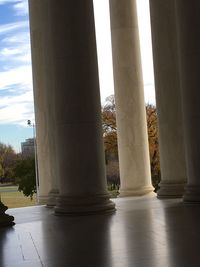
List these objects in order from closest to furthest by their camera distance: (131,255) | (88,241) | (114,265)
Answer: (114,265) → (131,255) → (88,241)

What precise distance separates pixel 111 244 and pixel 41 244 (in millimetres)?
26744

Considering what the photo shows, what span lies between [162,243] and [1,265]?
50289 mm

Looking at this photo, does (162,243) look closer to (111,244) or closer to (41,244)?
(111,244)

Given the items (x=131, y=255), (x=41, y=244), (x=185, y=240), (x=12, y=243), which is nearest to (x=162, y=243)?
(x=185, y=240)

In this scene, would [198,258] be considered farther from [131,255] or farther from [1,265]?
[1,265]

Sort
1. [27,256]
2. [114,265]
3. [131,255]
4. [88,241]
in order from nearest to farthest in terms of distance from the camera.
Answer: [114,265], [131,255], [27,256], [88,241]

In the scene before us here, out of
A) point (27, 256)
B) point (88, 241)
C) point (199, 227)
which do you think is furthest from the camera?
point (199, 227)

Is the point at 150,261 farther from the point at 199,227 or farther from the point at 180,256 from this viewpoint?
the point at 199,227

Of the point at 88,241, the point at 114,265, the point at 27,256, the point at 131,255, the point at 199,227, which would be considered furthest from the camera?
the point at 199,227

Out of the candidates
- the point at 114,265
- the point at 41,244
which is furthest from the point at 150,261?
the point at 41,244

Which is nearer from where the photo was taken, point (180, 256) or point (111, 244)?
point (180, 256)

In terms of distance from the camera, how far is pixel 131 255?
15112cm

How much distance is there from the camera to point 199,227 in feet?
652

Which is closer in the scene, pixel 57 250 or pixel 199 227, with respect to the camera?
pixel 57 250
